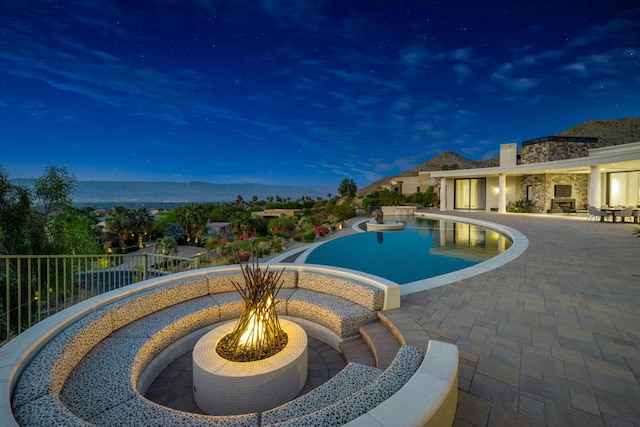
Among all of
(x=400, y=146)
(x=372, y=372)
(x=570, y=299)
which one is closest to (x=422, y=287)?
(x=570, y=299)

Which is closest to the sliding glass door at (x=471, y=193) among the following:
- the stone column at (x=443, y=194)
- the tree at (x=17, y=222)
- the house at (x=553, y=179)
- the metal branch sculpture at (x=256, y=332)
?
the house at (x=553, y=179)

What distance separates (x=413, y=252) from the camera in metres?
9.86

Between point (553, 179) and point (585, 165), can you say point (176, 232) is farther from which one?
point (585, 165)

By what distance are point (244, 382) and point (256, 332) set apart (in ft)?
1.66

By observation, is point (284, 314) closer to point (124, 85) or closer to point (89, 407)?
point (89, 407)

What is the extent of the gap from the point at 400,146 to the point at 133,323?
247 feet

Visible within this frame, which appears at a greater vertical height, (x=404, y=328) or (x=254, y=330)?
(x=254, y=330)

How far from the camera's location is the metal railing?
3305 mm

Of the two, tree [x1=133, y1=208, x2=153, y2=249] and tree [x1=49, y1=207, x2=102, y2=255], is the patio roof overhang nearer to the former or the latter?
tree [x1=49, y1=207, x2=102, y2=255]

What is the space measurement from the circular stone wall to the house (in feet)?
53.0

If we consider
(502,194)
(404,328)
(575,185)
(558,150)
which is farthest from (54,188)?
(558,150)

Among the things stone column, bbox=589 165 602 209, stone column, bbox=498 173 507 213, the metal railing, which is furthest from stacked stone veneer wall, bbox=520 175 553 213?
the metal railing

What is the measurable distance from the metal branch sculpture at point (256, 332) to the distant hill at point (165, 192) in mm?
88122

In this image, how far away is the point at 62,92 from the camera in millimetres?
26344
